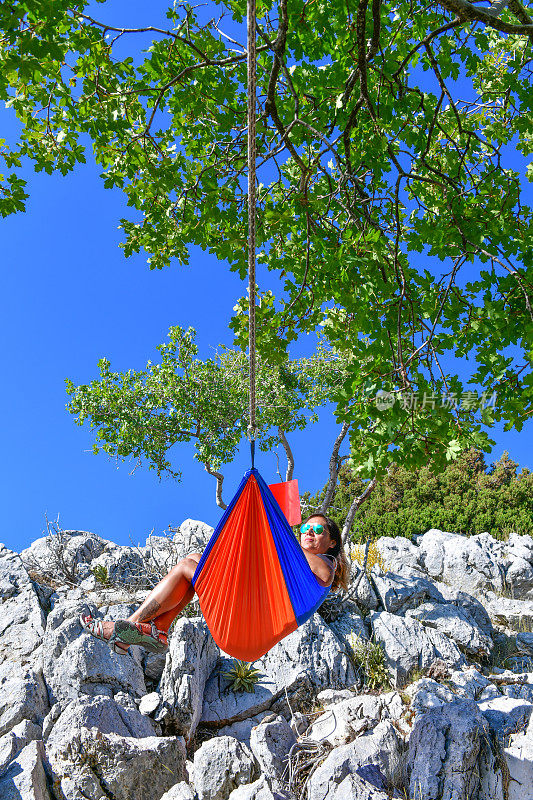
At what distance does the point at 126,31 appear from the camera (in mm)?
3502

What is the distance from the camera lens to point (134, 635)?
3268mm

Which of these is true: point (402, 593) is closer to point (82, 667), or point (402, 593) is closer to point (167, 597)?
point (82, 667)

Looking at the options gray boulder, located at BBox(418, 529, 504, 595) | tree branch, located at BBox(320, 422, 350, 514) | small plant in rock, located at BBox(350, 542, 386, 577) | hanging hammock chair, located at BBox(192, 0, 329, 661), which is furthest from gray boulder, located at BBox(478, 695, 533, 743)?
gray boulder, located at BBox(418, 529, 504, 595)

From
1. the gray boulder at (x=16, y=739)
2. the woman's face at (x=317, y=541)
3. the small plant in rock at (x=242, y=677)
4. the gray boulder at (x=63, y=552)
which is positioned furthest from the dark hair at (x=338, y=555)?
the gray boulder at (x=63, y=552)

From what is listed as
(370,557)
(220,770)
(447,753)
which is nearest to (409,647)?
(447,753)

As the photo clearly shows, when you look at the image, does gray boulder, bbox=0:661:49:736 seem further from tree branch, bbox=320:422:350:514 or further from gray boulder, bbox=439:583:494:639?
gray boulder, bbox=439:583:494:639

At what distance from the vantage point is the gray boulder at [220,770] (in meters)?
4.45

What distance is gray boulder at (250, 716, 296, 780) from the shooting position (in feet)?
14.9

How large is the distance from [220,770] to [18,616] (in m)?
3.63

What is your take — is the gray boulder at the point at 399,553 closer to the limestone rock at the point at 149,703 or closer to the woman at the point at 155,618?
the limestone rock at the point at 149,703

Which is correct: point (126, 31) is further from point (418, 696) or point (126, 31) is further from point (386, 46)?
point (418, 696)

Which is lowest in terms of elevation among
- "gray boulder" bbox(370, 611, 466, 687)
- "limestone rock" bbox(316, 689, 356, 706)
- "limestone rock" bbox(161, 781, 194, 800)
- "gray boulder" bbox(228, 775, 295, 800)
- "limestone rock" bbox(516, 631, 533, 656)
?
"limestone rock" bbox(161, 781, 194, 800)

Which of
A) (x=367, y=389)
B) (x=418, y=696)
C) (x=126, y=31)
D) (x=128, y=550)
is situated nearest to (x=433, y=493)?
(x=128, y=550)

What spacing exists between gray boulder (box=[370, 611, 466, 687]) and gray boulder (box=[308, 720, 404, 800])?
1.70 m
